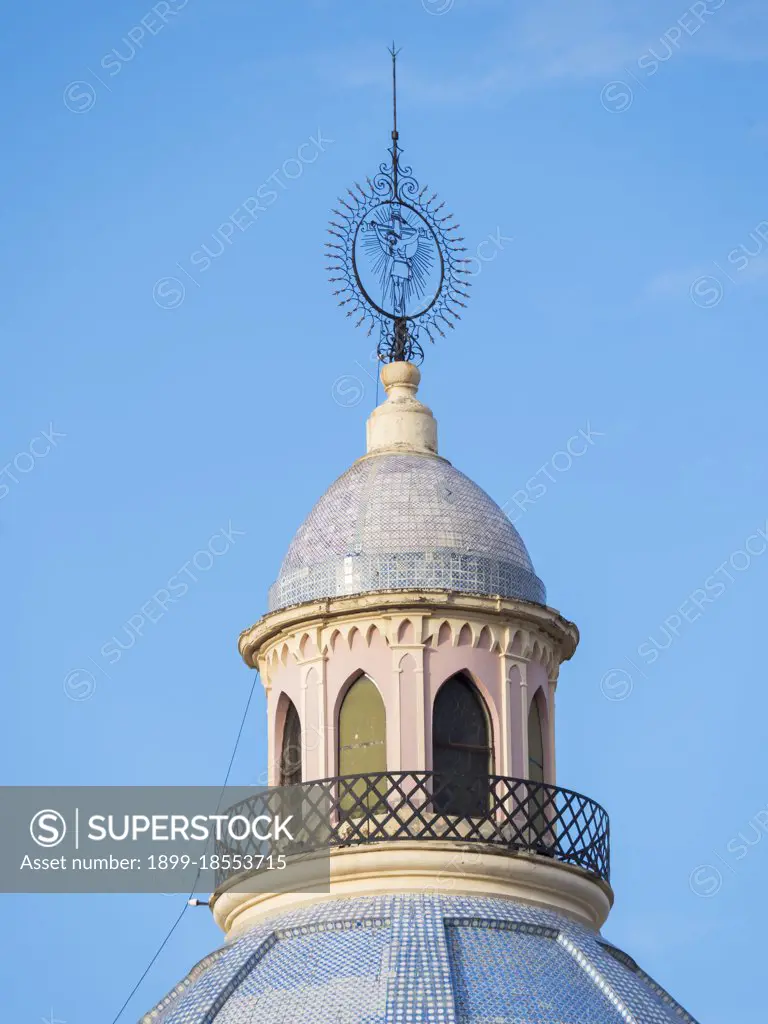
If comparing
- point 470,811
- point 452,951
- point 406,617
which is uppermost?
point 406,617

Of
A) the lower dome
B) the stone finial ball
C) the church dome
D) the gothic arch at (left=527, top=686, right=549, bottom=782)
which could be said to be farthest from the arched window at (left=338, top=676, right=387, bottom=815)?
the stone finial ball

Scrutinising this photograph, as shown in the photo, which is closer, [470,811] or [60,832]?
[470,811]

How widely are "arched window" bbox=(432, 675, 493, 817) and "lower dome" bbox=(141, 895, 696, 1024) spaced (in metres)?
1.36

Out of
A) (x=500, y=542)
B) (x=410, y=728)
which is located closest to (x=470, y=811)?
(x=410, y=728)

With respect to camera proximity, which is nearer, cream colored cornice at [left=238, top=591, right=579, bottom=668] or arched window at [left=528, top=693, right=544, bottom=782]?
cream colored cornice at [left=238, top=591, right=579, bottom=668]

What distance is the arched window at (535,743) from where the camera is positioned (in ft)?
119

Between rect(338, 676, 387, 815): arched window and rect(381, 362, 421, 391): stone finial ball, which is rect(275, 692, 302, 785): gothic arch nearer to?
rect(338, 676, 387, 815): arched window

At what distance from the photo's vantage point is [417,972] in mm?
32375

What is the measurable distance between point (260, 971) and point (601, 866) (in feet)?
14.8

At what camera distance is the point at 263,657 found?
1455 inches

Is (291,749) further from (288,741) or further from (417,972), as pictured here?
(417,972)

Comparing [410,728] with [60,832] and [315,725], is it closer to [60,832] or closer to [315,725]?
[315,725]

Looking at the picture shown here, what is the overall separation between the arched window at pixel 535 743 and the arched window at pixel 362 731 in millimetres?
1998

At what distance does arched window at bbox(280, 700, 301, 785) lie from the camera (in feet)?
119
